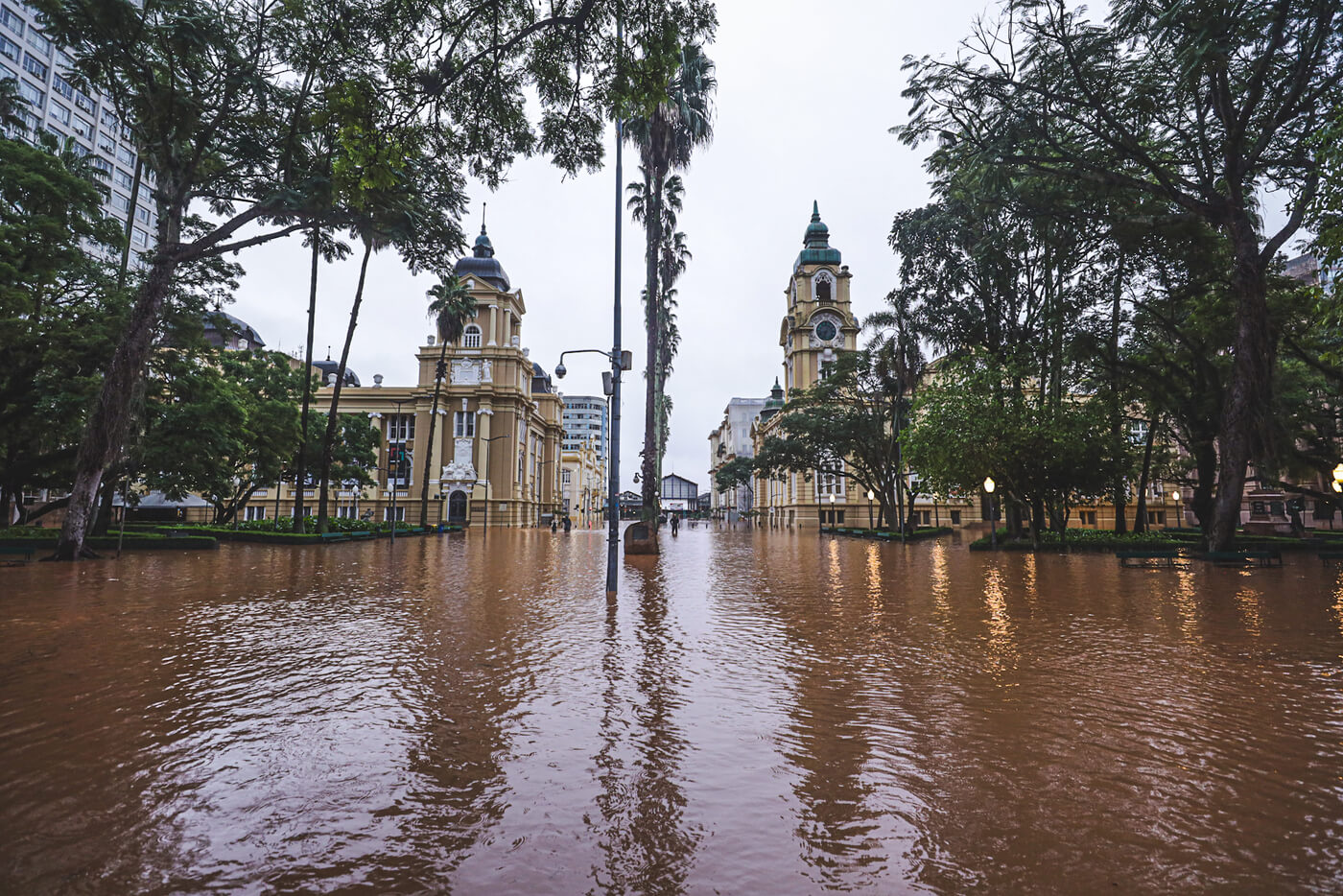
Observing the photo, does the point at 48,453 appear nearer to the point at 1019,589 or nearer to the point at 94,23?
the point at 94,23

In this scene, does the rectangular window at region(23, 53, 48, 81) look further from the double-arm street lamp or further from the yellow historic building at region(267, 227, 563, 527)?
the double-arm street lamp

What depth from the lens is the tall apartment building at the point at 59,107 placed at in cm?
5219

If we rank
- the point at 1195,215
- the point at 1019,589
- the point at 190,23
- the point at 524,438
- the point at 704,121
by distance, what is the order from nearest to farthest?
the point at 1019,589, the point at 190,23, the point at 1195,215, the point at 704,121, the point at 524,438

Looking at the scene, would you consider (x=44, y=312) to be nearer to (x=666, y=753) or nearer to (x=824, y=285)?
(x=666, y=753)

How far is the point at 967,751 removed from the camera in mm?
4387

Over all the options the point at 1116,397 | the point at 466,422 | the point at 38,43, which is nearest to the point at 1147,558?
the point at 1116,397

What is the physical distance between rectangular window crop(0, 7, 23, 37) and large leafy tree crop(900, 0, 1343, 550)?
7358cm

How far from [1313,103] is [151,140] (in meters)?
29.2

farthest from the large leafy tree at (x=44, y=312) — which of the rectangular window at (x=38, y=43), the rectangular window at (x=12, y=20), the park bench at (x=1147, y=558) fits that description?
the rectangular window at (x=38, y=43)

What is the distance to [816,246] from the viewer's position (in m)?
72.4

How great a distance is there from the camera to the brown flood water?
298 centimetres

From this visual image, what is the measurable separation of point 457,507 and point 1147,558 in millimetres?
52104

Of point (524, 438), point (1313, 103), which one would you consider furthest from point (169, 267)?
point (524, 438)

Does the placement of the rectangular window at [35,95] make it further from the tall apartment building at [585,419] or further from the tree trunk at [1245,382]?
the tall apartment building at [585,419]
